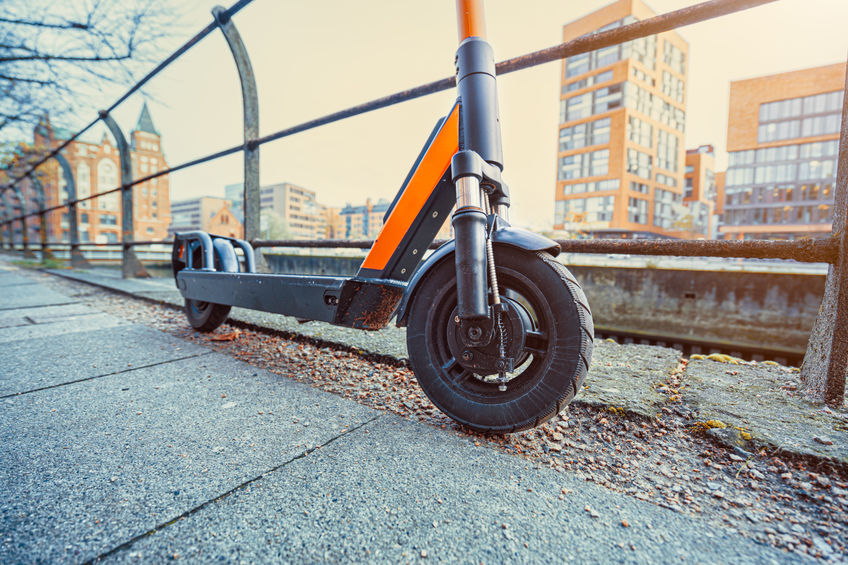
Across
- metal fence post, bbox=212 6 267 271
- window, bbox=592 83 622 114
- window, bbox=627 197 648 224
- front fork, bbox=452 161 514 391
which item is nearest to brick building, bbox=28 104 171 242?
metal fence post, bbox=212 6 267 271

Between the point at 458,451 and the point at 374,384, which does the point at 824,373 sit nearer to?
the point at 458,451

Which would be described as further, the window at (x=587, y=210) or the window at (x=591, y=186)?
the window at (x=587, y=210)

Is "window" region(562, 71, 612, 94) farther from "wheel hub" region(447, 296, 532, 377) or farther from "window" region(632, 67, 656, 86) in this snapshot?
"wheel hub" region(447, 296, 532, 377)

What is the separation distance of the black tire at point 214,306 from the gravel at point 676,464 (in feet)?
3.16

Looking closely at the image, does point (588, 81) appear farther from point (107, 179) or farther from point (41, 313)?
point (107, 179)

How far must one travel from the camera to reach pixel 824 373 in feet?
3.82

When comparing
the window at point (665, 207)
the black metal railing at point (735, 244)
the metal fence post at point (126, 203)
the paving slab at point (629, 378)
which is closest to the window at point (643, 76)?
the window at point (665, 207)

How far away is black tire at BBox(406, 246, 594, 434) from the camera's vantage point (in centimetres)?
95

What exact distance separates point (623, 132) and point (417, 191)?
162 ft

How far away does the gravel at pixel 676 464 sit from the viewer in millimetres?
725

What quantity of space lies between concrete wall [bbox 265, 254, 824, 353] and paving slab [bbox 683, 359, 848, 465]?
778cm

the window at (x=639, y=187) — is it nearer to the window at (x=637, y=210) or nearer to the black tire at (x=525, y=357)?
the window at (x=637, y=210)

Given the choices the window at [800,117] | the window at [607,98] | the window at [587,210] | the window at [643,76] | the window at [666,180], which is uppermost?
the window at [643,76]

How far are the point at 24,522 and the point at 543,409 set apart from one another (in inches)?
41.6
